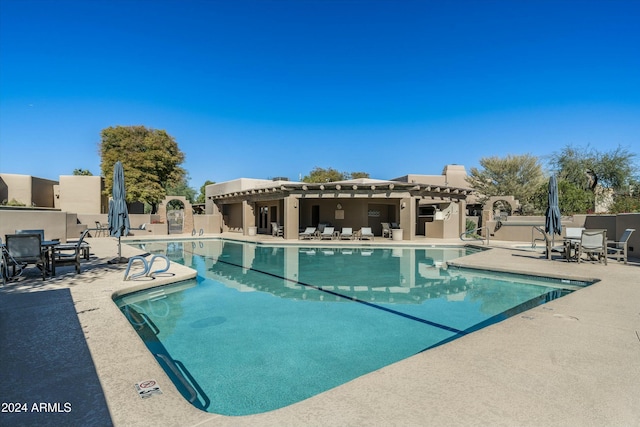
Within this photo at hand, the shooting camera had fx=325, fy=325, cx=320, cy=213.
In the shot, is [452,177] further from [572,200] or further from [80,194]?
[80,194]

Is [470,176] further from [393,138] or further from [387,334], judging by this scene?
[387,334]

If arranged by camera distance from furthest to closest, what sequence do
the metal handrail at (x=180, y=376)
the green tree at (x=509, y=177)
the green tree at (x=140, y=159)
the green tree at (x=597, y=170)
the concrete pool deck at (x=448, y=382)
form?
the green tree at (x=509, y=177), the green tree at (x=140, y=159), the green tree at (x=597, y=170), the metal handrail at (x=180, y=376), the concrete pool deck at (x=448, y=382)

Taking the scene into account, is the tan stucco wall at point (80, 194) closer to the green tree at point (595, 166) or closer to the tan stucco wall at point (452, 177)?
the tan stucco wall at point (452, 177)

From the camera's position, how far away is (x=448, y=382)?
243cm

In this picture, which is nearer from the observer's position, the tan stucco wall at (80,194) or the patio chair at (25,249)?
the patio chair at (25,249)

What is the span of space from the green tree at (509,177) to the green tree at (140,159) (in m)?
31.7

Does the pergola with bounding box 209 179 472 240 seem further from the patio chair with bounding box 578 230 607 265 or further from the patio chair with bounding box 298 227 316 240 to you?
the patio chair with bounding box 578 230 607 265

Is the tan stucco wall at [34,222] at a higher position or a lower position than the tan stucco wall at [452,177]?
lower

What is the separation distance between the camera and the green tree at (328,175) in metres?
48.8

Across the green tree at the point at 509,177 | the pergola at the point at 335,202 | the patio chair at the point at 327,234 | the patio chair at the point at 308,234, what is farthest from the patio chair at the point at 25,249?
the green tree at the point at 509,177

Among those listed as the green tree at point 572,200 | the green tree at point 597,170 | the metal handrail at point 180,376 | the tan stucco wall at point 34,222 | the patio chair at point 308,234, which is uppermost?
the green tree at point 597,170


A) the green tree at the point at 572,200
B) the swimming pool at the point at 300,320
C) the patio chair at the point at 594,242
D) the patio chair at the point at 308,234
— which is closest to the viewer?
the swimming pool at the point at 300,320

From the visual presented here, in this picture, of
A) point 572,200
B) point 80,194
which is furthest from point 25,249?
point 572,200

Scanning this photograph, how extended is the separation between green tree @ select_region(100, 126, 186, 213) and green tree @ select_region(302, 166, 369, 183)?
22.0 meters
